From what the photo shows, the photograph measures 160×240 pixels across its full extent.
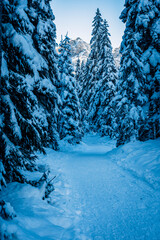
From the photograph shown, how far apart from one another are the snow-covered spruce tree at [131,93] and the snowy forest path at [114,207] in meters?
5.95

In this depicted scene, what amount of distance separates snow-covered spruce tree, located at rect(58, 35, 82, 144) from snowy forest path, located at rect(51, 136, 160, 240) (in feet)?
32.4

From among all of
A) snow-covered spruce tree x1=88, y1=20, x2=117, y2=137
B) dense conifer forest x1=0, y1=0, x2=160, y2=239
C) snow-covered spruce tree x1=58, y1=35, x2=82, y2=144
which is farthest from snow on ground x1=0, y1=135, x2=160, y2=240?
snow-covered spruce tree x1=88, y1=20, x2=117, y2=137

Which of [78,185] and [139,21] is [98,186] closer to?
[78,185]

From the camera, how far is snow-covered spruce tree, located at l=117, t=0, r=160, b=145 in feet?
34.2

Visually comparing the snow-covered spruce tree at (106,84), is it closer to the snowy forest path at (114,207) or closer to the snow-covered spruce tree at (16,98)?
the snowy forest path at (114,207)

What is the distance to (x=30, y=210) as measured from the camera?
336 centimetres

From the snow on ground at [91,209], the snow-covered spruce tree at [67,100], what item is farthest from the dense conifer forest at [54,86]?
the snow on ground at [91,209]

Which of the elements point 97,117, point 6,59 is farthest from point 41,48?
point 97,117

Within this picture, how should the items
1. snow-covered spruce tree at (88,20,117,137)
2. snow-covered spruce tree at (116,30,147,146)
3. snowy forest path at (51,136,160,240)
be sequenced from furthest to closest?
snow-covered spruce tree at (88,20,117,137) < snow-covered spruce tree at (116,30,147,146) < snowy forest path at (51,136,160,240)

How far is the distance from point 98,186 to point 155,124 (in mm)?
6596

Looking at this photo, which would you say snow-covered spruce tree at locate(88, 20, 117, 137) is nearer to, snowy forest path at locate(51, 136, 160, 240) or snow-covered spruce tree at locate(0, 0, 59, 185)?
snowy forest path at locate(51, 136, 160, 240)

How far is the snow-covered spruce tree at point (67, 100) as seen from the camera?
16.1 metres

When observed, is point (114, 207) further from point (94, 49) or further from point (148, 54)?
point (94, 49)

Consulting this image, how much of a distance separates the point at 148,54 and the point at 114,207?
460 inches
